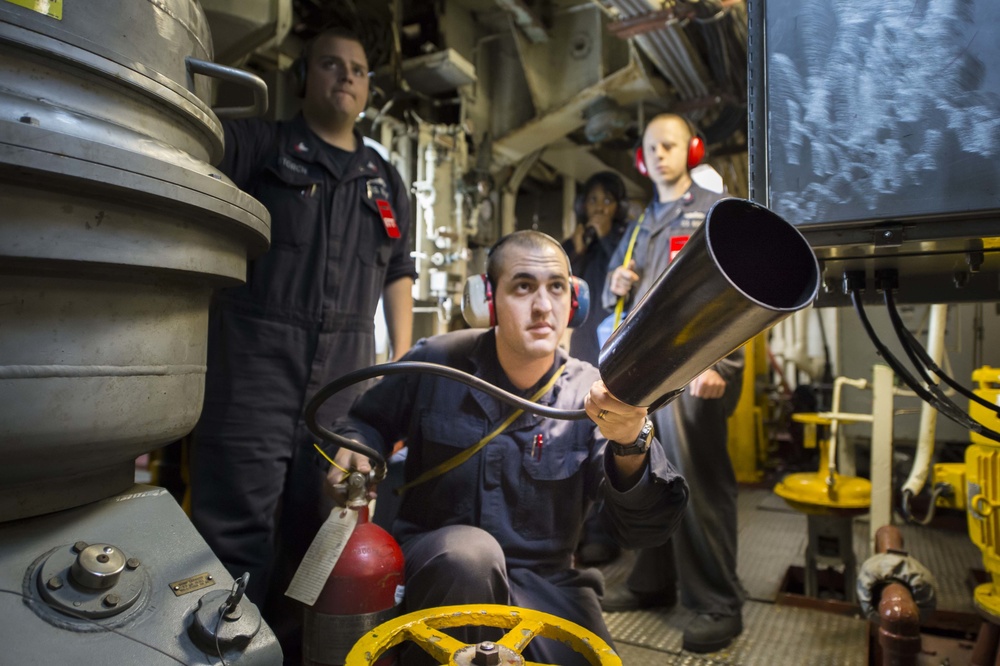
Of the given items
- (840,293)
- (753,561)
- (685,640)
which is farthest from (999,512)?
(753,561)

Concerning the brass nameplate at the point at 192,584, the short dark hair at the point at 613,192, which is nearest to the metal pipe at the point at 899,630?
the brass nameplate at the point at 192,584

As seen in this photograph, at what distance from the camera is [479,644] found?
812 mm

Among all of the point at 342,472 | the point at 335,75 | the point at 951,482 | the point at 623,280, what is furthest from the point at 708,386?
the point at 335,75

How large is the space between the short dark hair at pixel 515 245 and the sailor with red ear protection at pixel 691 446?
0.57 metres

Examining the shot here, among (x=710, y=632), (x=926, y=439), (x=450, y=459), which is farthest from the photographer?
(x=926, y=439)

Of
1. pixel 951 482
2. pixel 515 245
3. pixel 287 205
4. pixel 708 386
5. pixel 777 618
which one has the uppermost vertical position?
pixel 287 205

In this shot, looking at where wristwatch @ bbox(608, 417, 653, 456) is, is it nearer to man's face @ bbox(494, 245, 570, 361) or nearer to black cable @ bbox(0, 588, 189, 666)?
man's face @ bbox(494, 245, 570, 361)

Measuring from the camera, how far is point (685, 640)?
6.66 feet

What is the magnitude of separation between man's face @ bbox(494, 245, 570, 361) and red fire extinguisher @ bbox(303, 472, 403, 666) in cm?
54

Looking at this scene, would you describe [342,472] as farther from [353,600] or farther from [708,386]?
[708,386]

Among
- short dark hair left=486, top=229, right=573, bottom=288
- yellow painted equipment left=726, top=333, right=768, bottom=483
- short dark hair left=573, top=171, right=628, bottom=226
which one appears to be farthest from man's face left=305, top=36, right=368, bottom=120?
yellow painted equipment left=726, top=333, right=768, bottom=483

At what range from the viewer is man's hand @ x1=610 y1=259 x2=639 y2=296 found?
7.54 feet

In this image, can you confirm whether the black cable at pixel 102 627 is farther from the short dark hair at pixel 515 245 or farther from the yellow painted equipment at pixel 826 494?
the yellow painted equipment at pixel 826 494

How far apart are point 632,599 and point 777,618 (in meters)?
0.51
